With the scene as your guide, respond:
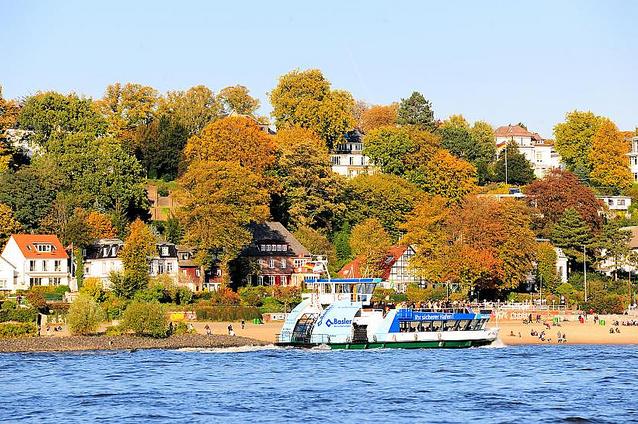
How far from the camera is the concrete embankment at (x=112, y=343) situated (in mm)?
93125

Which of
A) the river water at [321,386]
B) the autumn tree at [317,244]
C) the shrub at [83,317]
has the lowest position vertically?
the river water at [321,386]

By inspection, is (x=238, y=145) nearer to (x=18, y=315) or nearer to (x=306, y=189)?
(x=306, y=189)

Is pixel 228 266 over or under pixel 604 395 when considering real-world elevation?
over

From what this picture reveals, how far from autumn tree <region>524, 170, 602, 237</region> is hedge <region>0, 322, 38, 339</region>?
2383 inches

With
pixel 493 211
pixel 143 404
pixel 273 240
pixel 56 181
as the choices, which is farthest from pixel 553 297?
pixel 143 404

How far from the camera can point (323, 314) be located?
298 ft

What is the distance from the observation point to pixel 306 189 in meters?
136

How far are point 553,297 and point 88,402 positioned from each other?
68.1 meters

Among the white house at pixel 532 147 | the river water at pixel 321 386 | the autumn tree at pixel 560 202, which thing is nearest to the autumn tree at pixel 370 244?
the autumn tree at pixel 560 202

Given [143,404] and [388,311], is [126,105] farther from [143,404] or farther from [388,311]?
[143,404]

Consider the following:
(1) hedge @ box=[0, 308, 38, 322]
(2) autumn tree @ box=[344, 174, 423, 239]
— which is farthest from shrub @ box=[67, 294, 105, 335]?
(2) autumn tree @ box=[344, 174, 423, 239]

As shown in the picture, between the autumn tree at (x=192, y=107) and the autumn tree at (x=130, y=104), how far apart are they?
162cm

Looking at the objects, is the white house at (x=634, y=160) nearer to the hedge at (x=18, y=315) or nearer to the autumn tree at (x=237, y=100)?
the autumn tree at (x=237, y=100)

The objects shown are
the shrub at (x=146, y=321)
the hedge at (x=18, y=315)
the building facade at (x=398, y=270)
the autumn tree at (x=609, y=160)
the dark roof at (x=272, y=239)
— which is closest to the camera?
the shrub at (x=146, y=321)
